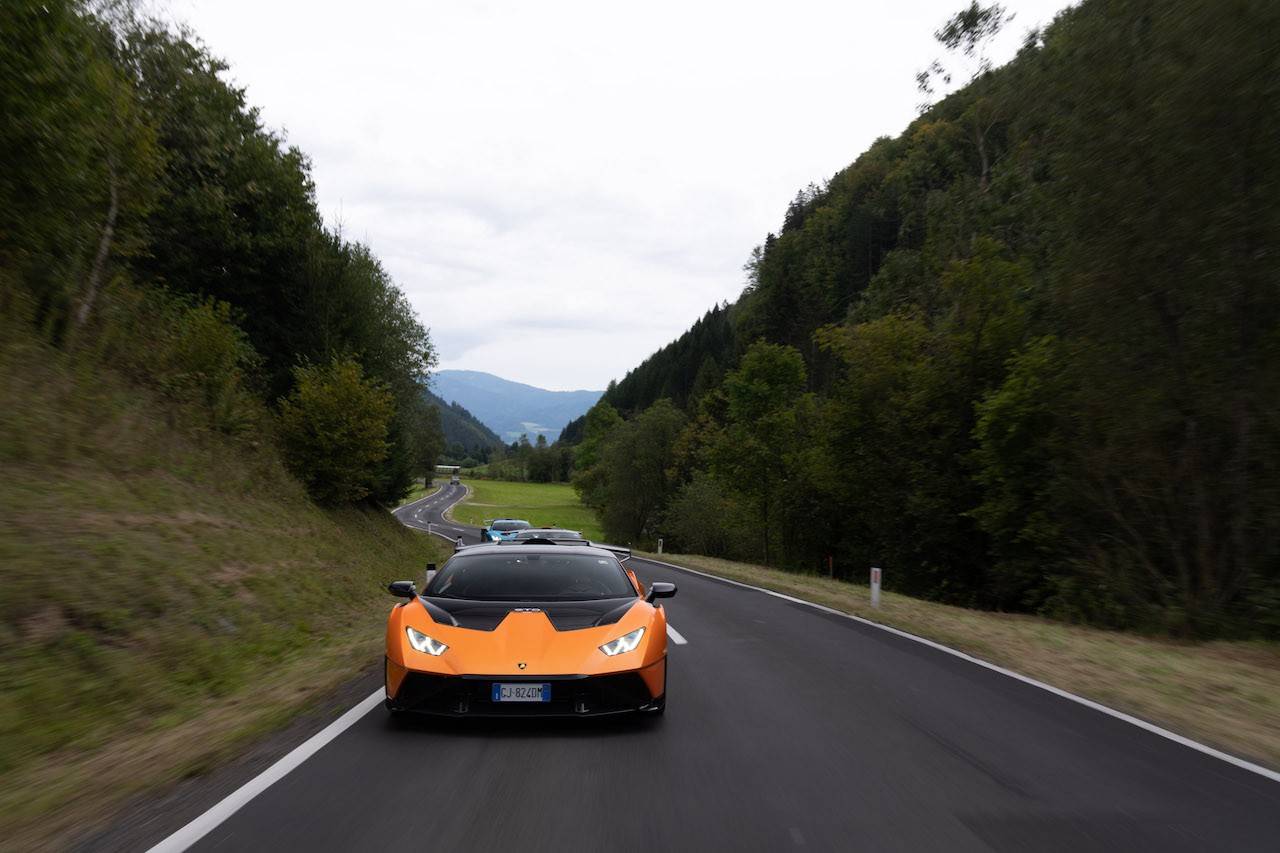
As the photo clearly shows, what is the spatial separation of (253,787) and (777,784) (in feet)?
9.13

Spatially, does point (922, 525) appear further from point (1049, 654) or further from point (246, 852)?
point (246, 852)

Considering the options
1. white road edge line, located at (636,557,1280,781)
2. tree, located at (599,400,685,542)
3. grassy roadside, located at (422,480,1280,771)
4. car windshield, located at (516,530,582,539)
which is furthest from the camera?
tree, located at (599,400,685,542)

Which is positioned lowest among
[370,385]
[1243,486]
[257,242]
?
[1243,486]

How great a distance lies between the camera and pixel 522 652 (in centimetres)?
564

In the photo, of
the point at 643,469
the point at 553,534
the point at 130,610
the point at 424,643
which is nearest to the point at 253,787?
the point at 424,643

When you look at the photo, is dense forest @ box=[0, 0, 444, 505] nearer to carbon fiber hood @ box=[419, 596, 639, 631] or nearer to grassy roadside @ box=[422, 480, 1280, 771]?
carbon fiber hood @ box=[419, 596, 639, 631]

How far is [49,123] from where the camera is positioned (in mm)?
12086

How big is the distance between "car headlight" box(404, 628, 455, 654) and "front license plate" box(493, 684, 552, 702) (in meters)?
0.47

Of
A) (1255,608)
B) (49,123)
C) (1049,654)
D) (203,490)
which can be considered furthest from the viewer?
(203,490)

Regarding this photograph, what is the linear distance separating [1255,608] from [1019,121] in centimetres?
1415

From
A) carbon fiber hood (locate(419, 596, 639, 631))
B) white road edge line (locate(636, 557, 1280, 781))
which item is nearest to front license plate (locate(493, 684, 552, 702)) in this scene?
carbon fiber hood (locate(419, 596, 639, 631))

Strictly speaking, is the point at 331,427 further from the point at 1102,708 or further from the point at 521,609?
the point at 1102,708

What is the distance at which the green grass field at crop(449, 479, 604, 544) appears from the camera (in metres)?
87.2

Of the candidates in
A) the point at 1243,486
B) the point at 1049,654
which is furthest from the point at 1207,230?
the point at 1049,654
